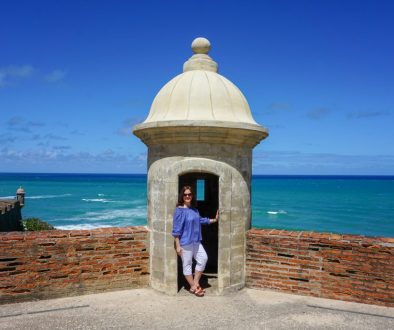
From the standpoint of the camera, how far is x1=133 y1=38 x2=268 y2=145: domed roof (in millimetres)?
5598

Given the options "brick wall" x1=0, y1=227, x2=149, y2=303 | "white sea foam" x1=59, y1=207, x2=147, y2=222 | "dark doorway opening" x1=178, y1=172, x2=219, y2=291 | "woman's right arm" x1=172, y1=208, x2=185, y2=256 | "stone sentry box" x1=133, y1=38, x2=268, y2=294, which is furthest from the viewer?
"white sea foam" x1=59, y1=207, x2=147, y2=222

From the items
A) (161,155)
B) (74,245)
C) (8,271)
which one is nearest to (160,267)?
(74,245)

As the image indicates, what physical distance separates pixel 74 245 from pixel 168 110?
93.1 inches

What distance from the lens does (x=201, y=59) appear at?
6.38 meters

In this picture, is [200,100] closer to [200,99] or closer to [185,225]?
[200,99]

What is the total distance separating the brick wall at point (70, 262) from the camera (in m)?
5.30

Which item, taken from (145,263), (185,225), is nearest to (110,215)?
(145,263)

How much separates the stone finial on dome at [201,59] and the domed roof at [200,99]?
0.6 inches

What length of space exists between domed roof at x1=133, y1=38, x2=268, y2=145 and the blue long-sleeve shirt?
1.05 m

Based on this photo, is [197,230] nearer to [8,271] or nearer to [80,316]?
[80,316]

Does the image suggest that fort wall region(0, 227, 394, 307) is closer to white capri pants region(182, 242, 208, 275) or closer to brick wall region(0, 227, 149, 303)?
→ brick wall region(0, 227, 149, 303)

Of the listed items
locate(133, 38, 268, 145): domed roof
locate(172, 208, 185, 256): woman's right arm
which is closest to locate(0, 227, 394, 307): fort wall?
locate(172, 208, 185, 256): woman's right arm

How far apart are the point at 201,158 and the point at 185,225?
986mm

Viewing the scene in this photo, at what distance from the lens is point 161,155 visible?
5945mm
